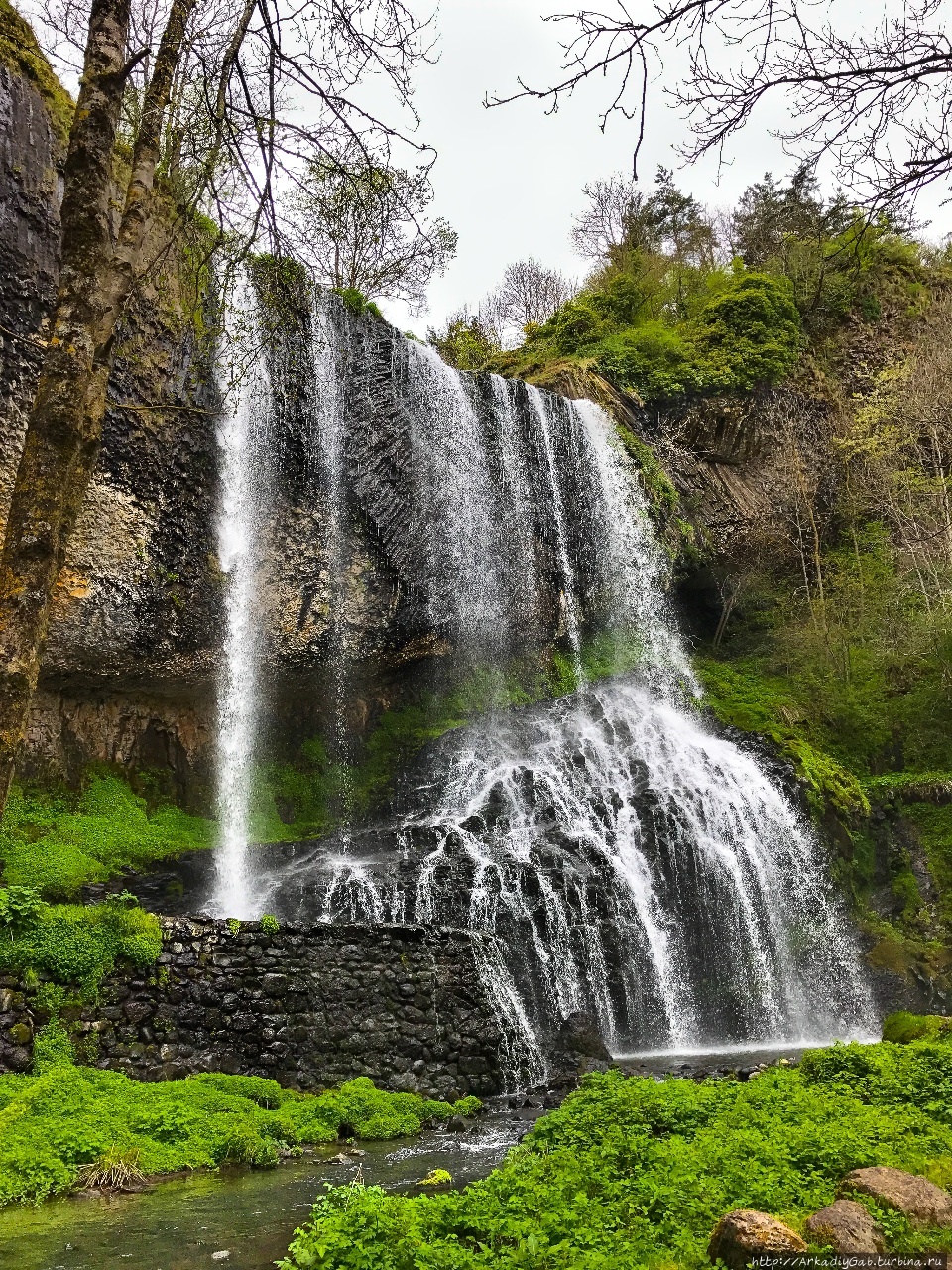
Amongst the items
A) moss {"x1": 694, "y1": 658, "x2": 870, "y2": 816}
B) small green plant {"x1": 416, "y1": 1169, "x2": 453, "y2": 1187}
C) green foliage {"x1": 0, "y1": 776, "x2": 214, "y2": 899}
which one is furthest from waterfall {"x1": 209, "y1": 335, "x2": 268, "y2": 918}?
small green plant {"x1": 416, "y1": 1169, "x2": 453, "y2": 1187}

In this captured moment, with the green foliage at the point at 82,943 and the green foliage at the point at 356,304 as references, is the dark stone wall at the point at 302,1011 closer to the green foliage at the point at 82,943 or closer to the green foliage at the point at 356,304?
the green foliage at the point at 82,943

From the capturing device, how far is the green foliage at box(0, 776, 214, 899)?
1205 cm

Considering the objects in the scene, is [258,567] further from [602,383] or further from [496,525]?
[602,383]

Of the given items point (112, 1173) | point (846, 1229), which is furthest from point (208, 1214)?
point (846, 1229)

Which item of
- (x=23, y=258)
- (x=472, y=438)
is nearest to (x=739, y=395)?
(x=472, y=438)

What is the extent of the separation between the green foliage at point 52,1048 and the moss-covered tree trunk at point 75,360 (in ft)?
17.3

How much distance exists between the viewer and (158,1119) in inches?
A: 259

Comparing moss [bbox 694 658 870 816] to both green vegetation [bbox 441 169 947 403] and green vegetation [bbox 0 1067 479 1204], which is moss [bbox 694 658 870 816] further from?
green vegetation [bbox 0 1067 479 1204]

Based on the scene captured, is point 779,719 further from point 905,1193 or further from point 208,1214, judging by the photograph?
point 905,1193

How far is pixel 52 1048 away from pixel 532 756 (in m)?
10.1

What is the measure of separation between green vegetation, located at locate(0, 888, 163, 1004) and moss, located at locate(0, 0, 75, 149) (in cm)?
1116

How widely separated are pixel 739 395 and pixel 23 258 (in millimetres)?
17479

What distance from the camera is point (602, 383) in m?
22.8

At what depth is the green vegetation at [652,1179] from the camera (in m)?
3.13
